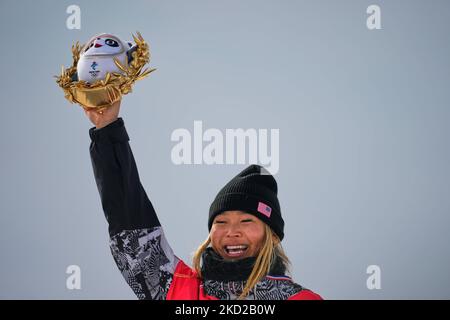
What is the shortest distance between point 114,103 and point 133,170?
29 centimetres

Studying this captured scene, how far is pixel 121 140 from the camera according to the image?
3.53 metres

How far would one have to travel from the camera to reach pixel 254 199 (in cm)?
370

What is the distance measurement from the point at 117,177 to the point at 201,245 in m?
0.47

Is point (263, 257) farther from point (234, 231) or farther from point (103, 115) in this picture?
point (103, 115)

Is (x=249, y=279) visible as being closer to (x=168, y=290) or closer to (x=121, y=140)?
(x=168, y=290)

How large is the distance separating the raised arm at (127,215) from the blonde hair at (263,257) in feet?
0.40

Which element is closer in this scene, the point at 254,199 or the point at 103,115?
the point at 103,115

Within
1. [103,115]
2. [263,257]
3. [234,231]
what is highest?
[103,115]

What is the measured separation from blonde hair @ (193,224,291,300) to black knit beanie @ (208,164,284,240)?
4 centimetres

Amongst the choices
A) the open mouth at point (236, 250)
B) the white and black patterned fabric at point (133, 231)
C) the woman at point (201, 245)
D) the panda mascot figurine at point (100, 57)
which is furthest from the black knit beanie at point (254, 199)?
the panda mascot figurine at point (100, 57)

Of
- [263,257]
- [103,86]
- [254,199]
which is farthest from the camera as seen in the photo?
[254,199]

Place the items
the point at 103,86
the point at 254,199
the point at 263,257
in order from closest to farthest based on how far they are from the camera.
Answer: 1. the point at 103,86
2. the point at 263,257
3. the point at 254,199

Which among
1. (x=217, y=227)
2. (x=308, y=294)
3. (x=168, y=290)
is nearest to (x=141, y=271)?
(x=168, y=290)

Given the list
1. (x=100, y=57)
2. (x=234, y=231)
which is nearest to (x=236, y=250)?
(x=234, y=231)
